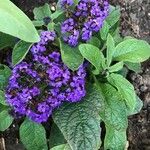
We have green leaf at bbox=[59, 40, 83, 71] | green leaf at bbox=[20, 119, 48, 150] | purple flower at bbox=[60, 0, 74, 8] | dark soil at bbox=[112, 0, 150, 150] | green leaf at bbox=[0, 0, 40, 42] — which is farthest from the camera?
dark soil at bbox=[112, 0, 150, 150]

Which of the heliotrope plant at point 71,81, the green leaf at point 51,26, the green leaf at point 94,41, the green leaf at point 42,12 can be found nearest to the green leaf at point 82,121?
the heliotrope plant at point 71,81

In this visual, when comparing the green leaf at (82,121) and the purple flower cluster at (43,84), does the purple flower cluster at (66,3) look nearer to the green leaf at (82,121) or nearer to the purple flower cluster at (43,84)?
the purple flower cluster at (43,84)

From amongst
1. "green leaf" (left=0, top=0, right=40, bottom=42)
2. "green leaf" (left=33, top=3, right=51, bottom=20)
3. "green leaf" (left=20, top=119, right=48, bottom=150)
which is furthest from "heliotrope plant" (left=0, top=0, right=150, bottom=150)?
"green leaf" (left=0, top=0, right=40, bottom=42)

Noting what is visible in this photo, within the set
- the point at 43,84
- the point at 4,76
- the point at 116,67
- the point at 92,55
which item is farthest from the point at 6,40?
the point at 116,67

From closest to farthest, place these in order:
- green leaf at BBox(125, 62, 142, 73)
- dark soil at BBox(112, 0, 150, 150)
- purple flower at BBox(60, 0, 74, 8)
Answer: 1. purple flower at BBox(60, 0, 74, 8)
2. green leaf at BBox(125, 62, 142, 73)
3. dark soil at BBox(112, 0, 150, 150)

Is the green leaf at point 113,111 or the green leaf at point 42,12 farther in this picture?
the green leaf at point 42,12

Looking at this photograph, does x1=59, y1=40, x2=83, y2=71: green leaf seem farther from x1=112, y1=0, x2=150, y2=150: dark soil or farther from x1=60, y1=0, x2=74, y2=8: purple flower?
x1=112, y1=0, x2=150, y2=150: dark soil
